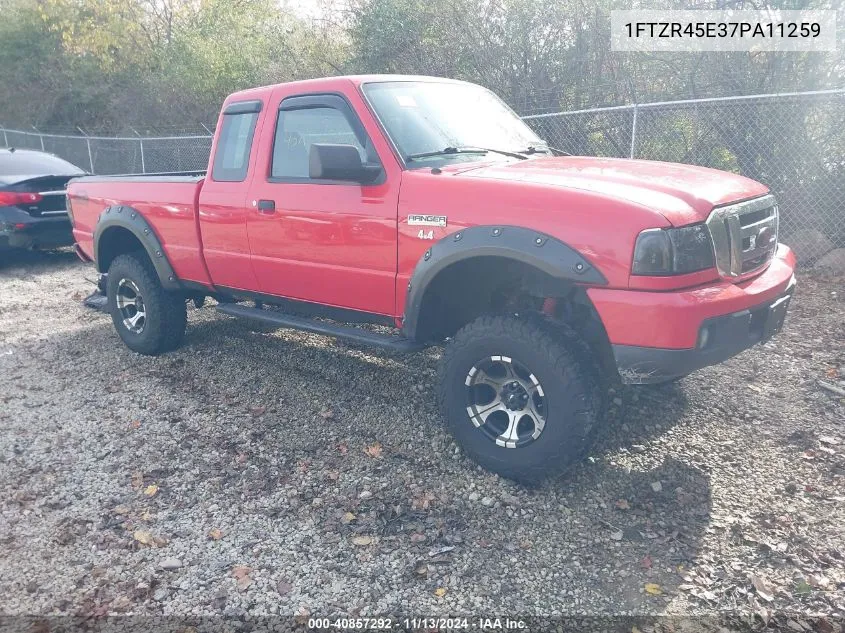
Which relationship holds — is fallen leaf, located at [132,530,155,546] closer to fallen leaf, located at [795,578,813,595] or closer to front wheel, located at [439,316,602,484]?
front wheel, located at [439,316,602,484]

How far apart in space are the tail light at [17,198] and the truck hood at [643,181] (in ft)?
23.2

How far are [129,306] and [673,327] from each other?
455cm

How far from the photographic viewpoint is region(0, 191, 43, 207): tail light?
28.0ft

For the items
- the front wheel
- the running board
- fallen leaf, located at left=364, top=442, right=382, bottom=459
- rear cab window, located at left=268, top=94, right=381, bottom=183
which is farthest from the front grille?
fallen leaf, located at left=364, top=442, right=382, bottom=459

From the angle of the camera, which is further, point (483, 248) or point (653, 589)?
point (483, 248)

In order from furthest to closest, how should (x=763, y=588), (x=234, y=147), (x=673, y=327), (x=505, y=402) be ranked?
A: (x=234, y=147)
(x=505, y=402)
(x=673, y=327)
(x=763, y=588)

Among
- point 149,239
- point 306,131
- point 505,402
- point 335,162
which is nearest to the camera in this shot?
point 505,402

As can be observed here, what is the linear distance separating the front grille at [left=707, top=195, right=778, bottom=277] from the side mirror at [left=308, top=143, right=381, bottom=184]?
5.93 ft

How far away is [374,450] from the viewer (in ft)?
13.0

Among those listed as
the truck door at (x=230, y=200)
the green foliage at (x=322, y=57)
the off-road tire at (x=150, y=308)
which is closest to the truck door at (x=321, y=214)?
the truck door at (x=230, y=200)

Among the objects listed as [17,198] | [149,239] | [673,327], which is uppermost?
[17,198]

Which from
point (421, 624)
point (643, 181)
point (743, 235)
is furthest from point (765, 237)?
point (421, 624)

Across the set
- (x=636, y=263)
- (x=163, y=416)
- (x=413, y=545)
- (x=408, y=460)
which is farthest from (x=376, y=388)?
(x=636, y=263)

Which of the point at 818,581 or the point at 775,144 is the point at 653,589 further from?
the point at 775,144
